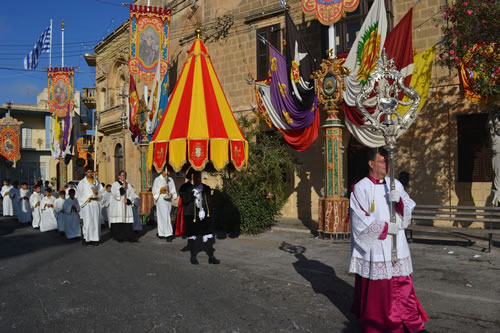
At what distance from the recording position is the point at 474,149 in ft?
38.1

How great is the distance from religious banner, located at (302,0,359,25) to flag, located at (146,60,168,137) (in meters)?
6.30

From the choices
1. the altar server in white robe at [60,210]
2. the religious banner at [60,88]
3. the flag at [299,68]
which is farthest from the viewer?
the religious banner at [60,88]

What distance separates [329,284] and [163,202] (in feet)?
22.6

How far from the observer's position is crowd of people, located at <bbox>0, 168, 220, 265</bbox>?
27.8 feet

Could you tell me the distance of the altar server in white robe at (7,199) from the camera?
19703mm

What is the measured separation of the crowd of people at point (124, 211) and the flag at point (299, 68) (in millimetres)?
4363

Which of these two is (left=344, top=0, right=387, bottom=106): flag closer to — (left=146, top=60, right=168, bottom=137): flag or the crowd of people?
the crowd of people

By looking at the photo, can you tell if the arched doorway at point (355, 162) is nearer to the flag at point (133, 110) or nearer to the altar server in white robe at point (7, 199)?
the flag at point (133, 110)

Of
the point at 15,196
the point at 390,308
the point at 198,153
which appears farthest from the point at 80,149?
the point at 390,308

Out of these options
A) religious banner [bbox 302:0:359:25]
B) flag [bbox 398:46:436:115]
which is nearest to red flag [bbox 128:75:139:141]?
religious banner [bbox 302:0:359:25]

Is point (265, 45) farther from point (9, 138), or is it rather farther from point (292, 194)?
point (9, 138)

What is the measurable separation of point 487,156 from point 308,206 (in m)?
5.61

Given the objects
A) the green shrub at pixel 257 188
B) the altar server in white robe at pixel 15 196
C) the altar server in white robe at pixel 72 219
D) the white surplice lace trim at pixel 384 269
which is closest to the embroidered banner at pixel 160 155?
the green shrub at pixel 257 188

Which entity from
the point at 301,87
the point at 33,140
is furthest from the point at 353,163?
the point at 33,140
